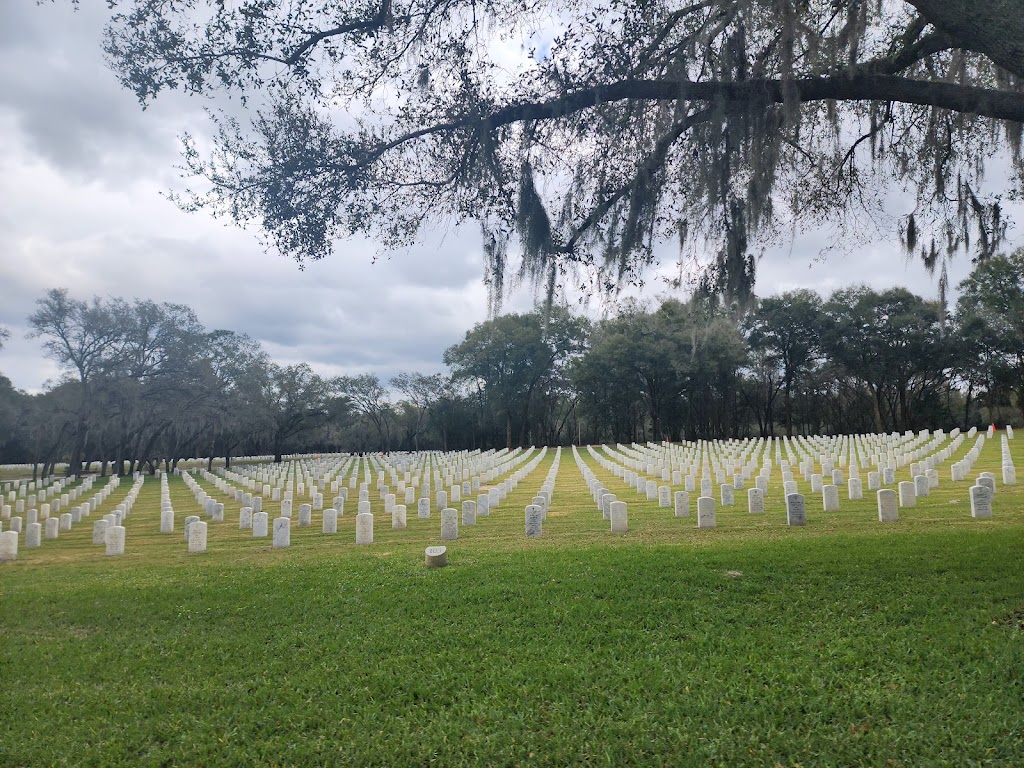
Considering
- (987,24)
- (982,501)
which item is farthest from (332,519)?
(987,24)

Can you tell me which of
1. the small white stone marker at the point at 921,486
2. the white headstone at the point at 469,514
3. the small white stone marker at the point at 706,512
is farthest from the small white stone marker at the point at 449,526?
the small white stone marker at the point at 921,486

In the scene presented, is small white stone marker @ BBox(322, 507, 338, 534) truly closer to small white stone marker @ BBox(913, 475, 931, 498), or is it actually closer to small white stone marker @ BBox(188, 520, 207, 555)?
small white stone marker @ BBox(188, 520, 207, 555)

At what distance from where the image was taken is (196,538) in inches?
412

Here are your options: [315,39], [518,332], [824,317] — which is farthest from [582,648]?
[518,332]

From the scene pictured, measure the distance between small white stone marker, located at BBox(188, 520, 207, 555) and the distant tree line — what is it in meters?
20.6

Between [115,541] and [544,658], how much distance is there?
8904 mm

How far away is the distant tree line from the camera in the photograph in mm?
35438

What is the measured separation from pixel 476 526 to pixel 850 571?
22.9 ft

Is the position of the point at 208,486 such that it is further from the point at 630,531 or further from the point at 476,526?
the point at 630,531

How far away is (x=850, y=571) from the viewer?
6.62m

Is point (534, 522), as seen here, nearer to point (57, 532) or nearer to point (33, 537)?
point (33, 537)

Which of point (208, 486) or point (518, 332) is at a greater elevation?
point (518, 332)

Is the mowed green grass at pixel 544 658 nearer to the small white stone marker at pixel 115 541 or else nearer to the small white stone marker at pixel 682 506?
the small white stone marker at pixel 115 541

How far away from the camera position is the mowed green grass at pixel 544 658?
12.6ft
